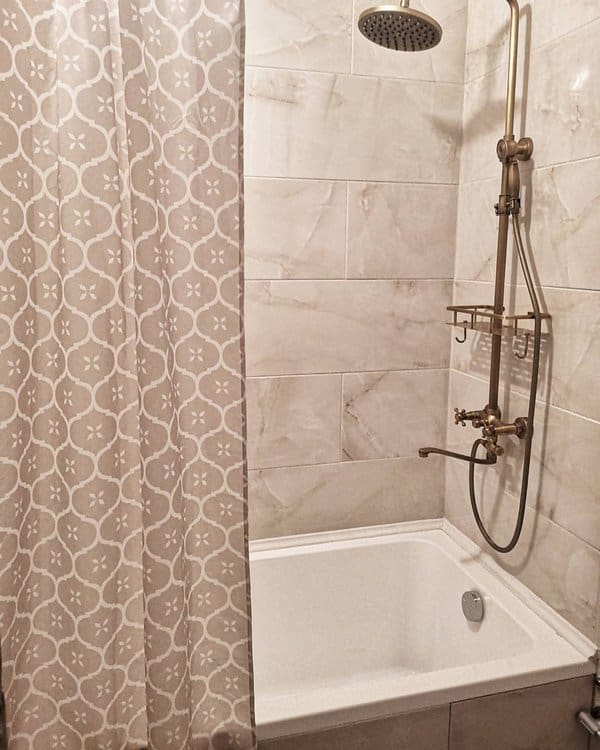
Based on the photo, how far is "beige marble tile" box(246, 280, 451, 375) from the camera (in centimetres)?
177

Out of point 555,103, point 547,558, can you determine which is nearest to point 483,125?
point 555,103

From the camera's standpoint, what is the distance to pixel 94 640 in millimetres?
1010

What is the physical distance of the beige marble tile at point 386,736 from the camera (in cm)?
118

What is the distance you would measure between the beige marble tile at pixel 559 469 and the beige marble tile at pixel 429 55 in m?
0.96

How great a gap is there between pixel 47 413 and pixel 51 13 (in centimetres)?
58

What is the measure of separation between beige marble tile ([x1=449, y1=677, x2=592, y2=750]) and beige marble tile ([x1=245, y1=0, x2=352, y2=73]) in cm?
162

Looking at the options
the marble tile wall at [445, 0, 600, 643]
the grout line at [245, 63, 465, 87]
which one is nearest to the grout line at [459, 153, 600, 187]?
the marble tile wall at [445, 0, 600, 643]

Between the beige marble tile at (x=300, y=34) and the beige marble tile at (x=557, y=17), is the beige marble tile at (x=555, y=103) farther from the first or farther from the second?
the beige marble tile at (x=300, y=34)

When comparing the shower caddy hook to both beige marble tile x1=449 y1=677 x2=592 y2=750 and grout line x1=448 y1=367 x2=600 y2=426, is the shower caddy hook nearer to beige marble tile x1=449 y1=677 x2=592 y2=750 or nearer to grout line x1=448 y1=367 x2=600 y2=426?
grout line x1=448 y1=367 x2=600 y2=426

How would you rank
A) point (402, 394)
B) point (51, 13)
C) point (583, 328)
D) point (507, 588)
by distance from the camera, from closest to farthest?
point (51, 13)
point (583, 328)
point (507, 588)
point (402, 394)

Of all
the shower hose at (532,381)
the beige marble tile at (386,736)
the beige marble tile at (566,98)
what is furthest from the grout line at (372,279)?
the beige marble tile at (386,736)

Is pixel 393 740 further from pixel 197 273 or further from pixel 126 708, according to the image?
pixel 197 273

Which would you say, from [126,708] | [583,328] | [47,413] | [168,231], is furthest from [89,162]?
[583,328]

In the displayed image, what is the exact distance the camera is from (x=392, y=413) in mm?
1922
